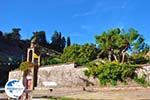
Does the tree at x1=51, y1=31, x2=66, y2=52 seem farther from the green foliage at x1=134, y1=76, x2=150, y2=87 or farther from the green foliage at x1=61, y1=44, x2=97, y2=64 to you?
the green foliage at x1=134, y1=76, x2=150, y2=87

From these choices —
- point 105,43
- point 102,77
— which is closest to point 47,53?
point 105,43

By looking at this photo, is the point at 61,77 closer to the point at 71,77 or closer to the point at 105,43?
the point at 71,77

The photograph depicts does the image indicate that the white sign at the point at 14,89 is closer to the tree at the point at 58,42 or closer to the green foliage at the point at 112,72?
the green foliage at the point at 112,72

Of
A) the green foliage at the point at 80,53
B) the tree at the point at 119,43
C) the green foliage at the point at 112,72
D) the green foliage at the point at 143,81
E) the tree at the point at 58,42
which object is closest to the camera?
the green foliage at the point at 143,81

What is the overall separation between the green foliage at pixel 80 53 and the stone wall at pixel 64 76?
8689 mm

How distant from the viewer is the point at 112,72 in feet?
120

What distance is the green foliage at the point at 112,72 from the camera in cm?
3572

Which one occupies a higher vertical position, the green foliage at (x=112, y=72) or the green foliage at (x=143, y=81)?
the green foliage at (x=112, y=72)

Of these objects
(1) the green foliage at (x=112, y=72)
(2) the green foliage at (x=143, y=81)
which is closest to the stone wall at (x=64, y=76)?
(1) the green foliage at (x=112, y=72)

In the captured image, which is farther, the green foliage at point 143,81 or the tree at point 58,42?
the tree at point 58,42

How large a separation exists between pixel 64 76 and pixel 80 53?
13725mm

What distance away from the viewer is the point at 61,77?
141 feet

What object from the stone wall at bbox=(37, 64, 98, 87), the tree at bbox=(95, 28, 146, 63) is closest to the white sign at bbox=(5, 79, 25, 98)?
the stone wall at bbox=(37, 64, 98, 87)

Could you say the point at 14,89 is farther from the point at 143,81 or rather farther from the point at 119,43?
the point at 119,43
